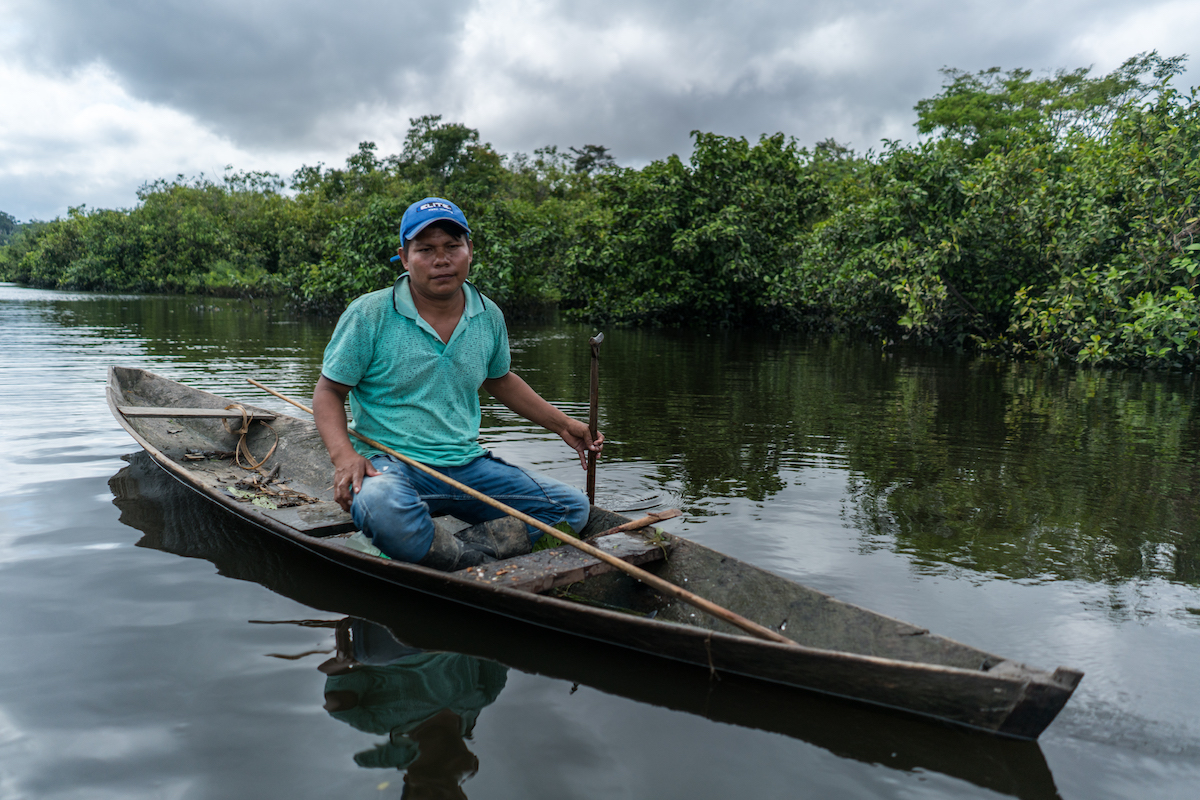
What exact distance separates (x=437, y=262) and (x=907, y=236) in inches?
584

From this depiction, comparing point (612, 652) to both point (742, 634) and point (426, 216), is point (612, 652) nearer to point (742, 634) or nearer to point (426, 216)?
point (742, 634)

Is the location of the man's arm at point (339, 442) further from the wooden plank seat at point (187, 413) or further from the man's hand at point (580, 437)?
the wooden plank seat at point (187, 413)

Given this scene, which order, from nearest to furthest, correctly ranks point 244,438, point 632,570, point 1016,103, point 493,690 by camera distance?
point 493,690
point 632,570
point 244,438
point 1016,103

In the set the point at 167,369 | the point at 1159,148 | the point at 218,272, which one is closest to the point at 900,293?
the point at 1159,148

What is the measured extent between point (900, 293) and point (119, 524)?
46.8ft

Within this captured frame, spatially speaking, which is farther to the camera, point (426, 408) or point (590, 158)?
point (590, 158)

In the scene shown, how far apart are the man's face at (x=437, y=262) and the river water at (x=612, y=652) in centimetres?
143

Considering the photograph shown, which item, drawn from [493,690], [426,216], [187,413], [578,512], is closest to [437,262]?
[426,216]

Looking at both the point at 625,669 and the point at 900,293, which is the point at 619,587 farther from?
the point at 900,293

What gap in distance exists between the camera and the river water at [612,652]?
7.23 ft

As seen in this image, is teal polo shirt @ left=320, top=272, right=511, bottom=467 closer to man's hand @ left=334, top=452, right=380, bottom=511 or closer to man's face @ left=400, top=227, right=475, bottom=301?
man's face @ left=400, top=227, right=475, bottom=301

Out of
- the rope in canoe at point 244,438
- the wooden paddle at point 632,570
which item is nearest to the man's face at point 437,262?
the wooden paddle at point 632,570

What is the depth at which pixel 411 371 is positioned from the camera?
3406 mm

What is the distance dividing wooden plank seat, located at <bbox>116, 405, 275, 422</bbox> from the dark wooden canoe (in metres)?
0.82
